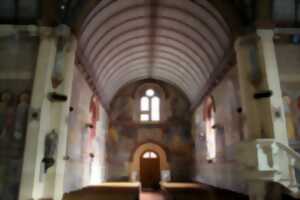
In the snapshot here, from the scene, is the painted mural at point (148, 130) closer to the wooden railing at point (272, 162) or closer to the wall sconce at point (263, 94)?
the wall sconce at point (263, 94)

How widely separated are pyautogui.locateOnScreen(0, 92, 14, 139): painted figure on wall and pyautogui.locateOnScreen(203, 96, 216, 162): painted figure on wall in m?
7.36

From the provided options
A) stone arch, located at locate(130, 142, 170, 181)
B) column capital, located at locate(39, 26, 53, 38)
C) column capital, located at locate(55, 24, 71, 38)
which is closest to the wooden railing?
column capital, located at locate(55, 24, 71, 38)

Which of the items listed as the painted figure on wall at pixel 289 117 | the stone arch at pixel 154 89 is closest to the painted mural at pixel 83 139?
the stone arch at pixel 154 89

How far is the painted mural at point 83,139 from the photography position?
7.58 metres

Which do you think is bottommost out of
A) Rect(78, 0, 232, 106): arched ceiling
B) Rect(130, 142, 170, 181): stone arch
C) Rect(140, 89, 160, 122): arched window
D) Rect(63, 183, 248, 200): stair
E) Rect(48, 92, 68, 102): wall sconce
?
Rect(63, 183, 248, 200): stair

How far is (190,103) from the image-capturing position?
14.6m

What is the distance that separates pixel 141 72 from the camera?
14.0m

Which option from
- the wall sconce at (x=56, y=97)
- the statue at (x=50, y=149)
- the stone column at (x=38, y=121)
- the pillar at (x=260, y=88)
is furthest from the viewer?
the wall sconce at (x=56, y=97)

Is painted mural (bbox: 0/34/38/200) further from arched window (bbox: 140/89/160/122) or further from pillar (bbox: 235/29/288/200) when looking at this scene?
arched window (bbox: 140/89/160/122)

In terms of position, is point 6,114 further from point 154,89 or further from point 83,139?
point 154,89

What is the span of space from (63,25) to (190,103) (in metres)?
10.1

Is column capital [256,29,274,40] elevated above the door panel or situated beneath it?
elevated above

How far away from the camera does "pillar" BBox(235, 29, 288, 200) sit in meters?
5.43

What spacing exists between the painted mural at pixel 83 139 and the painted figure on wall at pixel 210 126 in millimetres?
5153
